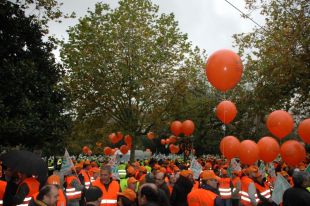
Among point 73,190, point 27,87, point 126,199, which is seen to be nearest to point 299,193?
point 126,199

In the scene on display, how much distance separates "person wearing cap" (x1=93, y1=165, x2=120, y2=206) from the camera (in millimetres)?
6846

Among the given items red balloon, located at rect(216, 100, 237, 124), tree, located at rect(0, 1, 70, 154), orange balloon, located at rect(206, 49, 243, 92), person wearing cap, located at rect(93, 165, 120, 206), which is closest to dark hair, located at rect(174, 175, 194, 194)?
person wearing cap, located at rect(93, 165, 120, 206)

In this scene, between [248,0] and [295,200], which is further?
[248,0]

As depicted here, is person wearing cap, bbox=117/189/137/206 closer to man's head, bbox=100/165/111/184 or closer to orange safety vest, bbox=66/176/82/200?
man's head, bbox=100/165/111/184

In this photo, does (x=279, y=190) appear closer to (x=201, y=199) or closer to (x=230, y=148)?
(x=201, y=199)

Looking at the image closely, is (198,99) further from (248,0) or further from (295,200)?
(295,200)

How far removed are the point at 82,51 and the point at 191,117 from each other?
48.9ft

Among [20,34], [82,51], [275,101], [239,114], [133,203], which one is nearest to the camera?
[133,203]

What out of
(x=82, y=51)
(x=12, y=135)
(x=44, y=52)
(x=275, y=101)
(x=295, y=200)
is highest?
(x=82, y=51)

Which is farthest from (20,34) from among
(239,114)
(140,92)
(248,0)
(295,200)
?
(239,114)

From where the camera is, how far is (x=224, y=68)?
8.81 meters

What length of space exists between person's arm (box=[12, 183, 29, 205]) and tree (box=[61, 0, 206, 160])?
17141 mm

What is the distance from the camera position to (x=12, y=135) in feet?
49.0

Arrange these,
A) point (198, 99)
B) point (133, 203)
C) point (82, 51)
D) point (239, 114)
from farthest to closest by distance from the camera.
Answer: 1. point (239, 114)
2. point (198, 99)
3. point (82, 51)
4. point (133, 203)
